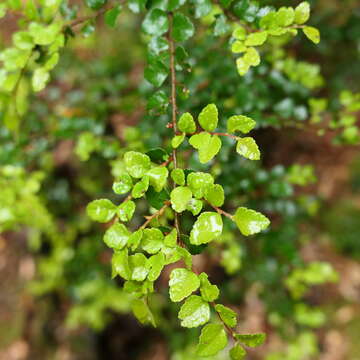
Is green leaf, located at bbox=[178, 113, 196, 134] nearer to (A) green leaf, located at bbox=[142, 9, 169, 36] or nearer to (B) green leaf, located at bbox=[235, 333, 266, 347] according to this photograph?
(A) green leaf, located at bbox=[142, 9, 169, 36]

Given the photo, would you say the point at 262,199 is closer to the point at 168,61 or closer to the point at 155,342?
the point at 168,61

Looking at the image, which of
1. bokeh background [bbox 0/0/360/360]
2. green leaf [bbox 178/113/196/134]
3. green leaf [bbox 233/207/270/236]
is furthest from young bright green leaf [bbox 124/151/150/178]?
bokeh background [bbox 0/0/360/360]

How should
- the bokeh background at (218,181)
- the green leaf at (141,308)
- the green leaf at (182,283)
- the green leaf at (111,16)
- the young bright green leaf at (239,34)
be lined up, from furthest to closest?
1. the bokeh background at (218,181)
2. the green leaf at (111,16)
3. the young bright green leaf at (239,34)
4. the green leaf at (141,308)
5. the green leaf at (182,283)

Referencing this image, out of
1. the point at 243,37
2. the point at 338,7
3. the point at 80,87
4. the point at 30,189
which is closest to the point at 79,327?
the point at 30,189

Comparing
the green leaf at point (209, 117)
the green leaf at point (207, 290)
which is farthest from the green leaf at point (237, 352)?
the green leaf at point (209, 117)

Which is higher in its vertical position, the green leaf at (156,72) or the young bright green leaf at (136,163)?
the green leaf at (156,72)

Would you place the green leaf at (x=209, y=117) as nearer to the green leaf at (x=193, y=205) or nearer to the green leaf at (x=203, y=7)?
the green leaf at (x=193, y=205)
